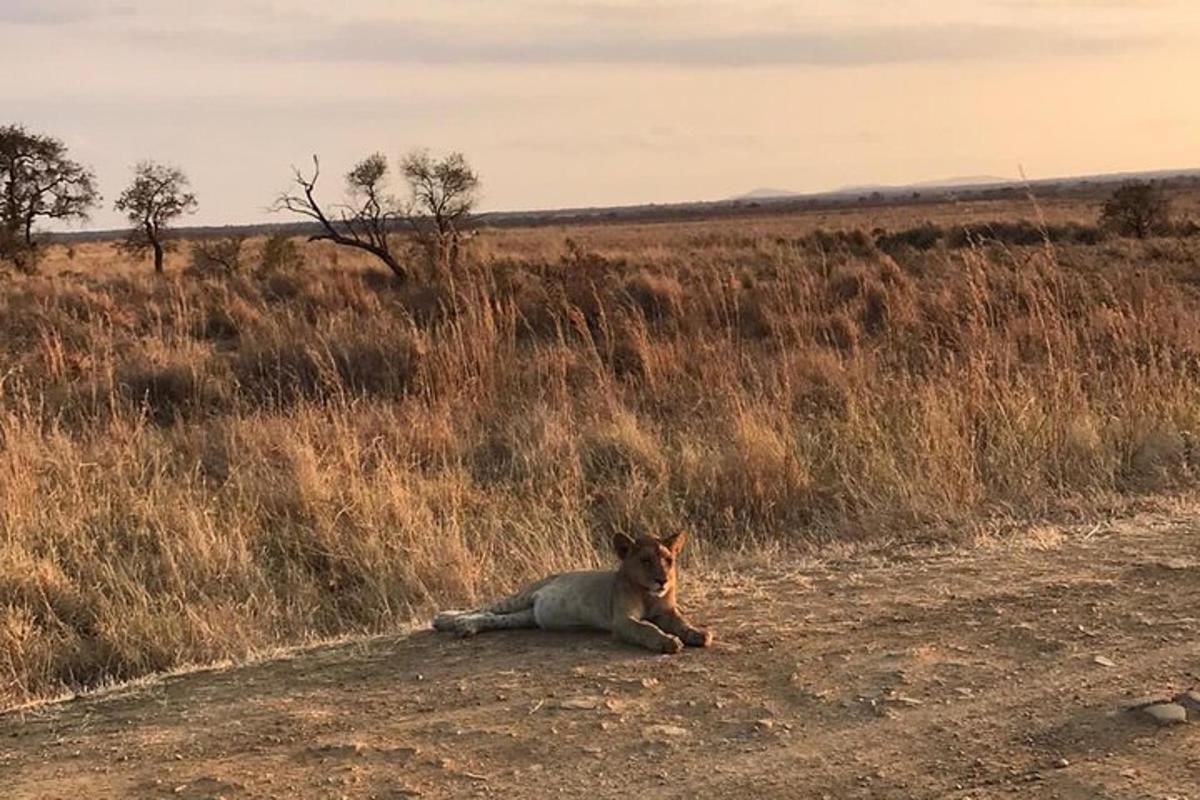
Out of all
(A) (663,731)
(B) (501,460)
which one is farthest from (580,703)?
(B) (501,460)

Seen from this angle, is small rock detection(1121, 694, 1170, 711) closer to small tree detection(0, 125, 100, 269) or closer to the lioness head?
the lioness head

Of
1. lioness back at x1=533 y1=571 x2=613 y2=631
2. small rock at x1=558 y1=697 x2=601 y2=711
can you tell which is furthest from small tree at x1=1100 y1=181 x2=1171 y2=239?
small rock at x1=558 y1=697 x2=601 y2=711

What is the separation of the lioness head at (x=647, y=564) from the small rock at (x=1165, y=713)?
1790mm

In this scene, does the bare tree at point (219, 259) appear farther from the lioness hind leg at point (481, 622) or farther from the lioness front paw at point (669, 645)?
the lioness front paw at point (669, 645)

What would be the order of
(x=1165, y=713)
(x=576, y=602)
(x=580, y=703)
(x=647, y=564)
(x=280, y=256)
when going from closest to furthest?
(x=1165, y=713), (x=580, y=703), (x=647, y=564), (x=576, y=602), (x=280, y=256)

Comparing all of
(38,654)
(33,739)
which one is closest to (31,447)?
(38,654)

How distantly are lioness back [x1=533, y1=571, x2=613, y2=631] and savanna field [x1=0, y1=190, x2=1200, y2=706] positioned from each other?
881mm

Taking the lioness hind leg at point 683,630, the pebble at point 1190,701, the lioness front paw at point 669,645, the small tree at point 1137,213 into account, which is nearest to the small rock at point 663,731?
the lioness front paw at point 669,645

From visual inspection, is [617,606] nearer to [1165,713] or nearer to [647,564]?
[647,564]

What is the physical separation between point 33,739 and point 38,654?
123cm

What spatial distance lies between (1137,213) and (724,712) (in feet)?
113

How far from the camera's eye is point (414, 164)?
30.9 meters

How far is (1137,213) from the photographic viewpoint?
33.9 metres

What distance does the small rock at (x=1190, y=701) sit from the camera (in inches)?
149
